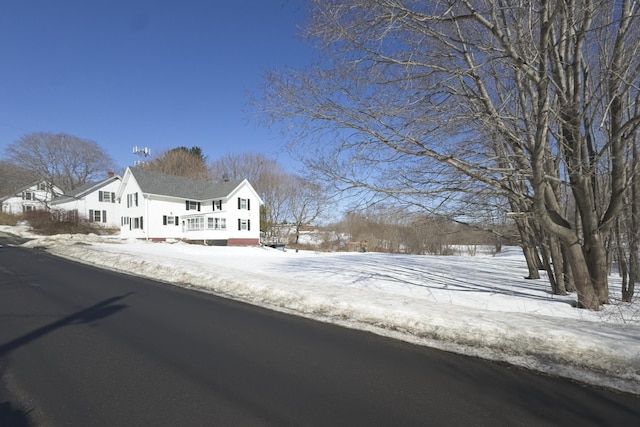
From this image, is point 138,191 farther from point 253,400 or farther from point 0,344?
point 253,400

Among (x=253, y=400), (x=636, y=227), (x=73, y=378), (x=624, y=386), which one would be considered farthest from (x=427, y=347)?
(x=636, y=227)

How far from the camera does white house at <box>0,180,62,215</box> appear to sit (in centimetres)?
5097

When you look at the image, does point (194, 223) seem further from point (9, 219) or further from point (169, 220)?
point (9, 219)

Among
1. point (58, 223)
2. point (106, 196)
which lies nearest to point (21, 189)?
point (106, 196)

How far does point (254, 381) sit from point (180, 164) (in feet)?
183

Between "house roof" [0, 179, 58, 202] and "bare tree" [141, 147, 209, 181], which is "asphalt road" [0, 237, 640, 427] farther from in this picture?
"house roof" [0, 179, 58, 202]

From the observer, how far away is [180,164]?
5416cm

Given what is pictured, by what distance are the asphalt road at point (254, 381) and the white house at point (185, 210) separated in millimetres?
30000

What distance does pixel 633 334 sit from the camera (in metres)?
4.28

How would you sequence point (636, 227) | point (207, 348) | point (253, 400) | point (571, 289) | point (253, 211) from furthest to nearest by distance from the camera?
point (253, 211)
point (571, 289)
point (636, 227)
point (207, 348)
point (253, 400)

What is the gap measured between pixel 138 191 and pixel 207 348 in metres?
34.2

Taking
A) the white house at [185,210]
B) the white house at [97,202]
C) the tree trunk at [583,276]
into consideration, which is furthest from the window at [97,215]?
the tree trunk at [583,276]

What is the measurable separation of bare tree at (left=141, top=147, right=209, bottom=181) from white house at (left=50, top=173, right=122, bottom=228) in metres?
8.39

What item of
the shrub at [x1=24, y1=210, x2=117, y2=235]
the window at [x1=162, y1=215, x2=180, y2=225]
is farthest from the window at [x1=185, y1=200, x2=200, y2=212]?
the shrub at [x1=24, y1=210, x2=117, y2=235]
